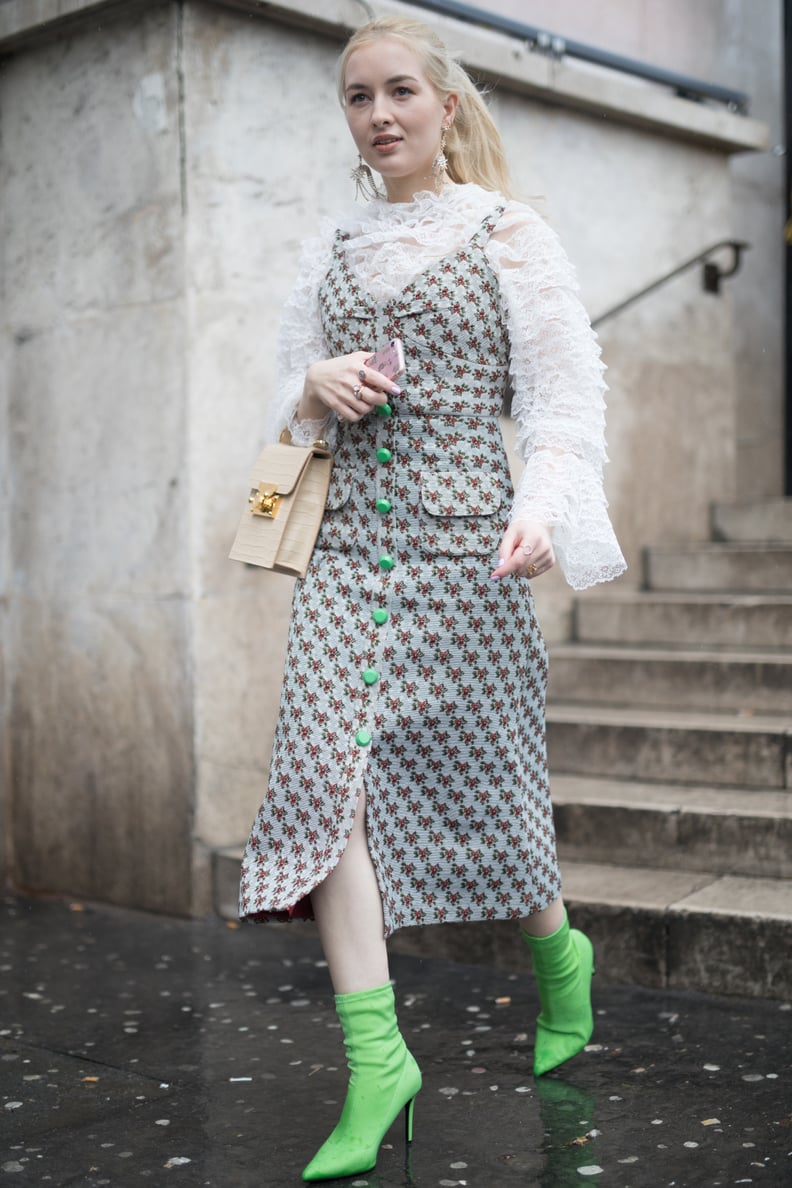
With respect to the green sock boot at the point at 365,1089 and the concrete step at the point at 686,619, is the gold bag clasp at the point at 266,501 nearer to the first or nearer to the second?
the green sock boot at the point at 365,1089

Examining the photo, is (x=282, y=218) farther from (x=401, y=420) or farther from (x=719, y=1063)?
(x=719, y=1063)

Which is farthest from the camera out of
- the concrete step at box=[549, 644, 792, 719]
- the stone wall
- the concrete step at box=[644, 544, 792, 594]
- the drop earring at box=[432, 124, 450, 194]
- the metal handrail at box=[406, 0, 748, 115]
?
the concrete step at box=[644, 544, 792, 594]

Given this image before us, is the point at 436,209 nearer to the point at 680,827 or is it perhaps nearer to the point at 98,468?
the point at 680,827

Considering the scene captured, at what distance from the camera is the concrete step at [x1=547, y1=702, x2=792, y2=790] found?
4.82m

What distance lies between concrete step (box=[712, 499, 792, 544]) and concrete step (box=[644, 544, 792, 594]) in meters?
0.09

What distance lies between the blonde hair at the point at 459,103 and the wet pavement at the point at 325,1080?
1.88 metres

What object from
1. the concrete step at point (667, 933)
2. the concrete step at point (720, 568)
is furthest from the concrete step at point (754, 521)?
the concrete step at point (667, 933)

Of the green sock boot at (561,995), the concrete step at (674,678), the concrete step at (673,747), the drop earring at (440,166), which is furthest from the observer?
the concrete step at (674,678)

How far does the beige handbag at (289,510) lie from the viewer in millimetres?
3020

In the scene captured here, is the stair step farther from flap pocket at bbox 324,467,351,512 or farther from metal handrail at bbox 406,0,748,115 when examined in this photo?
metal handrail at bbox 406,0,748,115

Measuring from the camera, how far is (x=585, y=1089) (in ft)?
10.8

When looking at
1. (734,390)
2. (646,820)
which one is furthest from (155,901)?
(734,390)

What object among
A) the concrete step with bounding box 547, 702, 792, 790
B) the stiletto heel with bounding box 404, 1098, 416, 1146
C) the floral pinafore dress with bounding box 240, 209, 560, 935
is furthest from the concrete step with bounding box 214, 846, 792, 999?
the stiletto heel with bounding box 404, 1098, 416, 1146

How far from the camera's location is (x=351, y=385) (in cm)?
290
